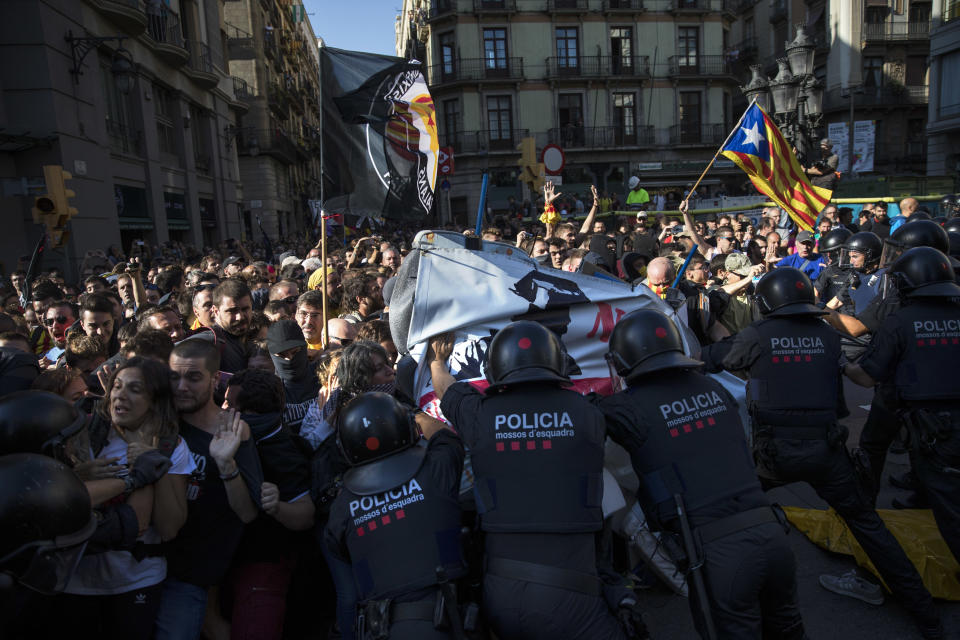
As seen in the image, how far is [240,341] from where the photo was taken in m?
4.93

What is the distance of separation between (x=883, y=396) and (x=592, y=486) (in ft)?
8.96

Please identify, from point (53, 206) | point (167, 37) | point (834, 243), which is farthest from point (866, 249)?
point (167, 37)

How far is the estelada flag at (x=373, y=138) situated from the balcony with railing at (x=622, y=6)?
123ft

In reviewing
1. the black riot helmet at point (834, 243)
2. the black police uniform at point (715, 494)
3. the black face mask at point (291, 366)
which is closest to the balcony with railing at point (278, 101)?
the black riot helmet at point (834, 243)

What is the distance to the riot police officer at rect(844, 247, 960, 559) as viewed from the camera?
11.2 ft

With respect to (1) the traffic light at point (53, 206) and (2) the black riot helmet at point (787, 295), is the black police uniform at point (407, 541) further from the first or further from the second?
(1) the traffic light at point (53, 206)

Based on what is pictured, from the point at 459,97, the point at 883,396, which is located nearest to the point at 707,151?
the point at 459,97

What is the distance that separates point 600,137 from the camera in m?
38.7

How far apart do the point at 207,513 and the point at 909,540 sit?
4.18 meters

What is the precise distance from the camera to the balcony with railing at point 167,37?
18.9 meters

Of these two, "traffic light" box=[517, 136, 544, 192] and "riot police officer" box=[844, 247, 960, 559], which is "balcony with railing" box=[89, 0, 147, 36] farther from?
"riot police officer" box=[844, 247, 960, 559]

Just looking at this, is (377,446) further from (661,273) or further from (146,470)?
(661,273)

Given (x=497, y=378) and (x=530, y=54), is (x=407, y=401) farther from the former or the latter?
(x=530, y=54)

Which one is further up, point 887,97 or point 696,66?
point 696,66
